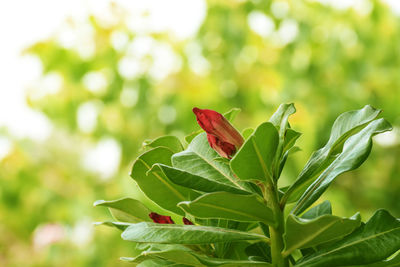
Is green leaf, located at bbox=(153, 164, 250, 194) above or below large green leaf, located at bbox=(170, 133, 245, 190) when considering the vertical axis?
below

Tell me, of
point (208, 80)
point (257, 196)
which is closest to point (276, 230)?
point (257, 196)

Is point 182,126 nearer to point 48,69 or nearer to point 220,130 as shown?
point 48,69

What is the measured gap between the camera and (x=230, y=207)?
0.86ft

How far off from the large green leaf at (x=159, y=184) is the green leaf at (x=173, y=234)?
0.15 feet

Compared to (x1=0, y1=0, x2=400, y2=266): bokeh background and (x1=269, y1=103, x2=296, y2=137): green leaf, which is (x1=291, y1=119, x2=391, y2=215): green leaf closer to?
(x1=269, y1=103, x2=296, y2=137): green leaf

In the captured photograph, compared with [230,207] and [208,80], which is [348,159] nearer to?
[230,207]

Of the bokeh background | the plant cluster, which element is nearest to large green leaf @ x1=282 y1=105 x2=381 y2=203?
the plant cluster

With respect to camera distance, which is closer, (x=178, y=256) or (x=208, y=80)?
(x=178, y=256)

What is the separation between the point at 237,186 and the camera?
286 mm

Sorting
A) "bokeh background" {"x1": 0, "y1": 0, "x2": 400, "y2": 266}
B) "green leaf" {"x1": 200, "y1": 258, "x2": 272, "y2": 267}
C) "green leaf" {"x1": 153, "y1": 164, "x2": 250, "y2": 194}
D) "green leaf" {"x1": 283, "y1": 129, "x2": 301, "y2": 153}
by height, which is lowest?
"green leaf" {"x1": 200, "y1": 258, "x2": 272, "y2": 267}

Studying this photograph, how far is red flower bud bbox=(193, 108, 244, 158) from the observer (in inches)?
10.3

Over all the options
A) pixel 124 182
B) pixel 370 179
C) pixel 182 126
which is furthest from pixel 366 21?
pixel 124 182

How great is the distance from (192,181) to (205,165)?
1.0 inches

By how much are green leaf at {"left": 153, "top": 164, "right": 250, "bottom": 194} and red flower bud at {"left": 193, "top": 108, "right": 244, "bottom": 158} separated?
0.6 inches
